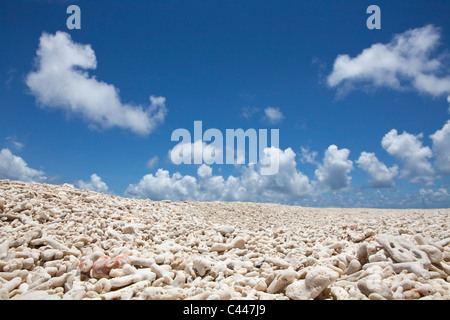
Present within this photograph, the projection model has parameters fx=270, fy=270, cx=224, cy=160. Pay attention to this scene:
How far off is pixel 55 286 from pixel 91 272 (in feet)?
1.92

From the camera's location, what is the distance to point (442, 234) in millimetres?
7605

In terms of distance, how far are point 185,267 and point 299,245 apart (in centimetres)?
323

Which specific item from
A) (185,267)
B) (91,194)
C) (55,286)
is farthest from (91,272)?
(91,194)

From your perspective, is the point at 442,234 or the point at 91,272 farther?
the point at 442,234

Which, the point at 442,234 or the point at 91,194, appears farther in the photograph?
the point at 91,194

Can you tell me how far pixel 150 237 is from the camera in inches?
309

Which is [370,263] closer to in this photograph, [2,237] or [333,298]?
[333,298]

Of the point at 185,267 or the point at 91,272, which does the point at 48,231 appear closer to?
the point at 91,272

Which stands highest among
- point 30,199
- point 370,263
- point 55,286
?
point 30,199

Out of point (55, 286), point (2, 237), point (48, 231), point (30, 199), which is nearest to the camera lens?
point (55, 286)
